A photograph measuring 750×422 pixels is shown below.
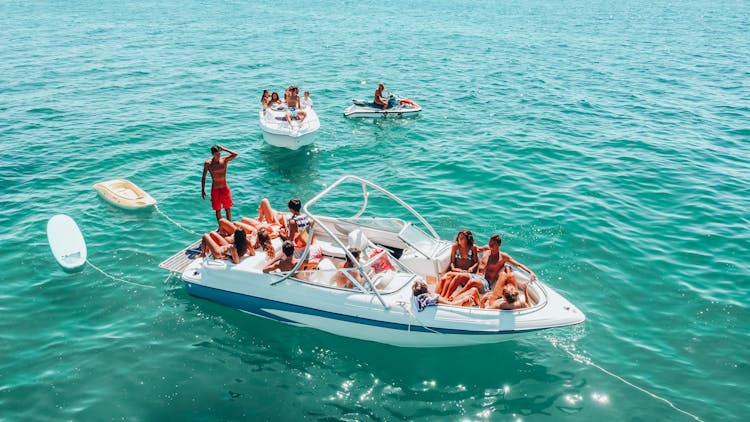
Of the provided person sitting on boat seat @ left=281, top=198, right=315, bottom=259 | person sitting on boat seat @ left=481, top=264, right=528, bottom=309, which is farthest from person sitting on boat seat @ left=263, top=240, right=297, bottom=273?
person sitting on boat seat @ left=481, top=264, right=528, bottom=309

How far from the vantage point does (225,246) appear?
12422mm

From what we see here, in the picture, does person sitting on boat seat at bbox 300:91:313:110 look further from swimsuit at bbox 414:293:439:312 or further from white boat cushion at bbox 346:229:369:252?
swimsuit at bbox 414:293:439:312

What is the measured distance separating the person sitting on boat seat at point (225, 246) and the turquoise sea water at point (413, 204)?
1.25 m

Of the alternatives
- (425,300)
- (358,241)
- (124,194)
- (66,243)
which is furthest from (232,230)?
(124,194)

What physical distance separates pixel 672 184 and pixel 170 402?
17.7 meters

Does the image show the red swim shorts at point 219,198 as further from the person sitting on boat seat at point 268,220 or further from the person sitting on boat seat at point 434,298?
the person sitting on boat seat at point 434,298

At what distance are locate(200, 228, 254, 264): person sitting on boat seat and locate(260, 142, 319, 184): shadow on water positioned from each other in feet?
21.9

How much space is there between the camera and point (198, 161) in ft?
67.3

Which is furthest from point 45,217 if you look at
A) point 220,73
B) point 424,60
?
point 424,60

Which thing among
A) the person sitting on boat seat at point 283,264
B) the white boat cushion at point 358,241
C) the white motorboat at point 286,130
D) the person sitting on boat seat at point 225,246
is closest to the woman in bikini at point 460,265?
the white boat cushion at point 358,241

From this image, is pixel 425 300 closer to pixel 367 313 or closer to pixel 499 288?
pixel 367 313

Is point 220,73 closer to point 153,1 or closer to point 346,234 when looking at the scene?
point 346,234

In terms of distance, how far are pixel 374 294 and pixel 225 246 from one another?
160 inches

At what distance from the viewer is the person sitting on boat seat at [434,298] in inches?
413
